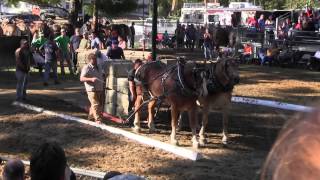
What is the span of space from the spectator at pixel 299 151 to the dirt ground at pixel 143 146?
4.46 metres

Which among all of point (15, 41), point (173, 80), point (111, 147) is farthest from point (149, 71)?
point (15, 41)

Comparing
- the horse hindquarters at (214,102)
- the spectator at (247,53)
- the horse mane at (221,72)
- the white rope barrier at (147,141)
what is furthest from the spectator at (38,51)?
the horse mane at (221,72)

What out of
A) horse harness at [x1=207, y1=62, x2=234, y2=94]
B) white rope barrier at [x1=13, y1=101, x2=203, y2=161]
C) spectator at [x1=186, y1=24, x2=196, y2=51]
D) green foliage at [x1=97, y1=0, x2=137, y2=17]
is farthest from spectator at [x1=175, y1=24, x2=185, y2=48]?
horse harness at [x1=207, y1=62, x2=234, y2=94]

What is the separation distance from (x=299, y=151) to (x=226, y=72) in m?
8.82

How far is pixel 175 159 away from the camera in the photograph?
8.88m

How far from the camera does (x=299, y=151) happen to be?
1098 millimetres

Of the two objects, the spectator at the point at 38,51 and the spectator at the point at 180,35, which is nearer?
the spectator at the point at 38,51

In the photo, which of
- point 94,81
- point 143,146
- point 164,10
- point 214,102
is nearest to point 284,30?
point 94,81

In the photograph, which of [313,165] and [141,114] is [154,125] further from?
[313,165]

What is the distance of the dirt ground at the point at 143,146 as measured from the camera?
328 inches

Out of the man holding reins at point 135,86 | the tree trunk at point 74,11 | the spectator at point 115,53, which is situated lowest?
the man holding reins at point 135,86

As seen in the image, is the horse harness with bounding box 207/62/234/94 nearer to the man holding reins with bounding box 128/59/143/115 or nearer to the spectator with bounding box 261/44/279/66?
the man holding reins with bounding box 128/59/143/115

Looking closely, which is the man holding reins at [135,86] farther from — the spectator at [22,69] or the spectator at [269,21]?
the spectator at [269,21]

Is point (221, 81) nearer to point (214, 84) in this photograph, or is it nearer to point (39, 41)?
point (214, 84)
